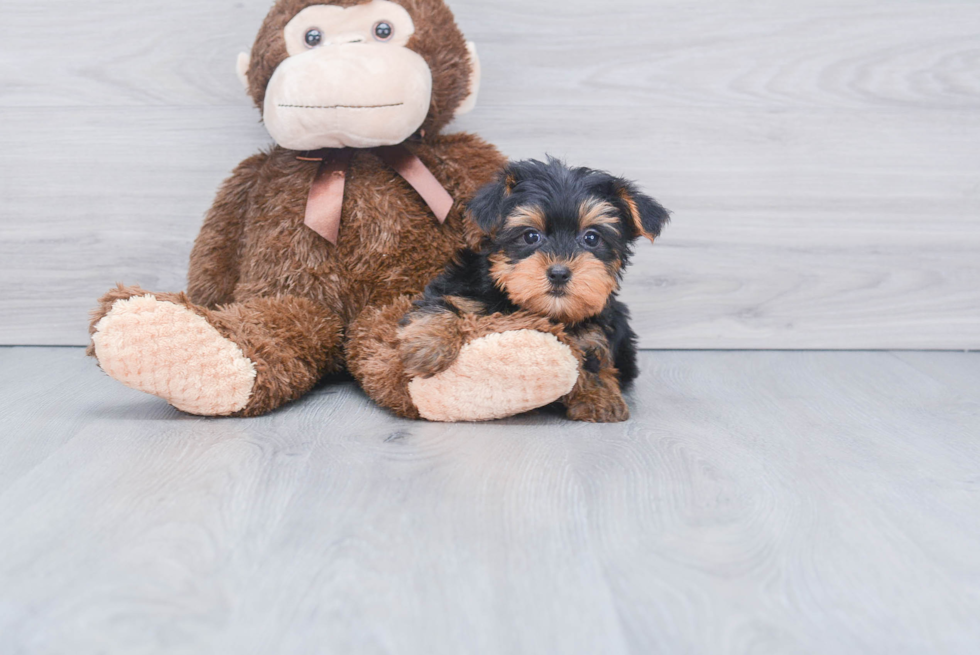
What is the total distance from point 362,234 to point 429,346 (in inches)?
21.1

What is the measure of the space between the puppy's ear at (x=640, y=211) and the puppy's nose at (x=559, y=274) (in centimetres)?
22

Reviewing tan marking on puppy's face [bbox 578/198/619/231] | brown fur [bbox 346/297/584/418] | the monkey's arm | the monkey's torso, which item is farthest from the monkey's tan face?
tan marking on puppy's face [bbox 578/198/619/231]

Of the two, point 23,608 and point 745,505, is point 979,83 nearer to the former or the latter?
point 745,505

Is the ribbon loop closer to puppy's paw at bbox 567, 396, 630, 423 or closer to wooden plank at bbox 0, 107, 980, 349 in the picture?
wooden plank at bbox 0, 107, 980, 349

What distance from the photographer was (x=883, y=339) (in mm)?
2574

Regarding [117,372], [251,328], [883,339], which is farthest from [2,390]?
[883,339]


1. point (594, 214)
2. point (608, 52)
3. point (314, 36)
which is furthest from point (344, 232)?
point (608, 52)

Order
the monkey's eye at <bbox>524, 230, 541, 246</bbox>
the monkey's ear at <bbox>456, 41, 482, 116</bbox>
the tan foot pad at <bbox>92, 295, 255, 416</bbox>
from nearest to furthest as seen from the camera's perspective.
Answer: the tan foot pad at <bbox>92, 295, 255, 416</bbox> < the monkey's eye at <bbox>524, 230, 541, 246</bbox> < the monkey's ear at <bbox>456, 41, 482, 116</bbox>

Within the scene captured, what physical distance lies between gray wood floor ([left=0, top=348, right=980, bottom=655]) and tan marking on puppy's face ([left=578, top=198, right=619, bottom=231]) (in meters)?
0.45

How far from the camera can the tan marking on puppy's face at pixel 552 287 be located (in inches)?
62.1

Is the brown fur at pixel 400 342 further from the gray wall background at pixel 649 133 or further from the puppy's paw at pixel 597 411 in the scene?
the gray wall background at pixel 649 133

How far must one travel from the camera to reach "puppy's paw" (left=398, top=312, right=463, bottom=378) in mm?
1567

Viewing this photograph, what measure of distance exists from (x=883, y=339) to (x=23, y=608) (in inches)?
99.7

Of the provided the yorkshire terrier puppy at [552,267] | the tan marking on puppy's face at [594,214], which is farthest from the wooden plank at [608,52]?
the tan marking on puppy's face at [594,214]
